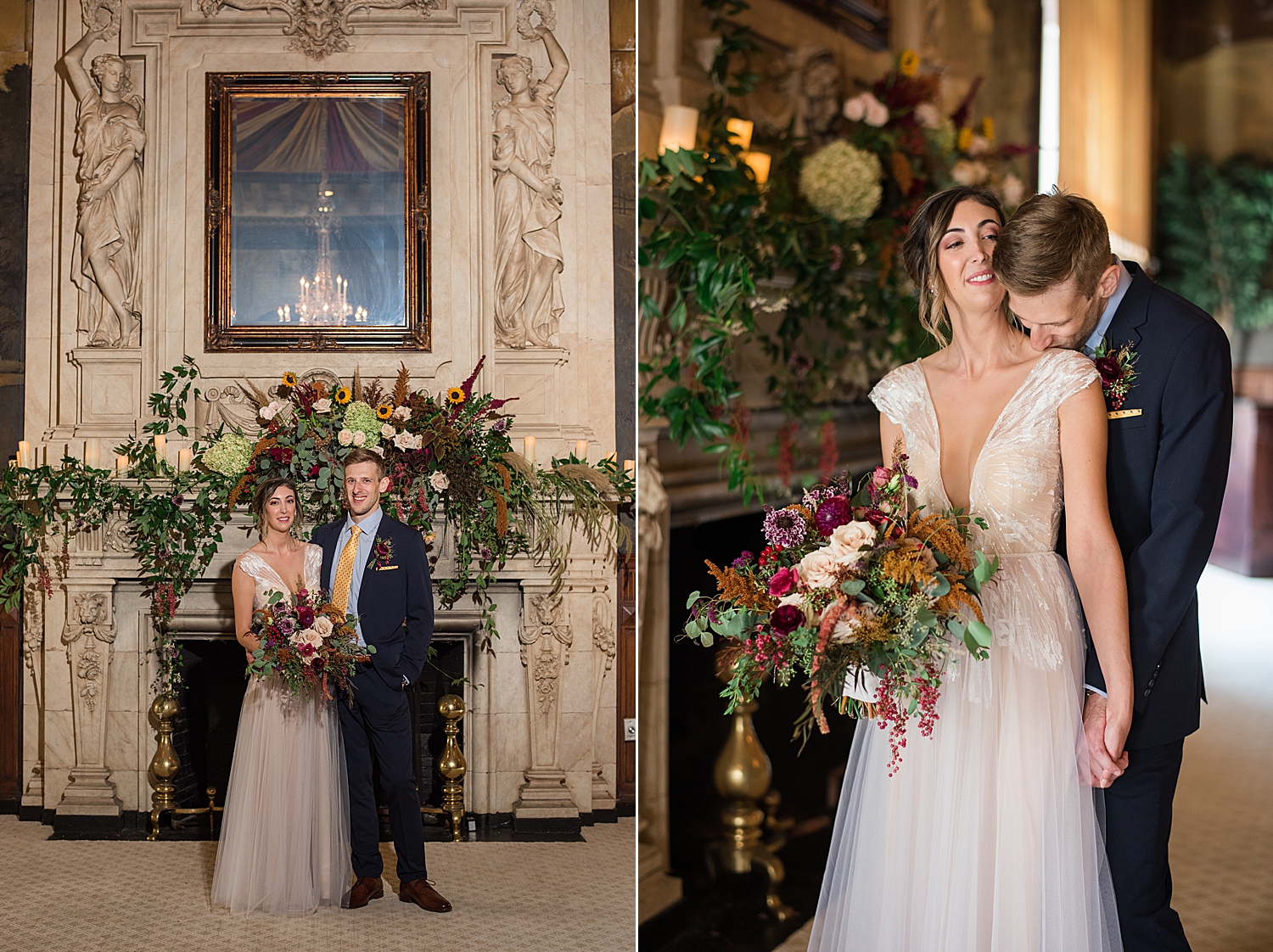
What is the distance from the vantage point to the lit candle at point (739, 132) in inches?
81.7

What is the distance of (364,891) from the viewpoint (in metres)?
3.01

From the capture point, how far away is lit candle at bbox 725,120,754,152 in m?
2.08

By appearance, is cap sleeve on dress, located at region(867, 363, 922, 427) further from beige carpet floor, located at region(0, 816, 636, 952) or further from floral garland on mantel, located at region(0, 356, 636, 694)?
beige carpet floor, located at region(0, 816, 636, 952)

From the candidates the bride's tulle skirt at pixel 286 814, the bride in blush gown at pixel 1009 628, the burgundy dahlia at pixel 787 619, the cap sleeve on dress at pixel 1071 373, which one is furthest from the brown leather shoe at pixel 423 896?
the cap sleeve on dress at pixel 1071 373

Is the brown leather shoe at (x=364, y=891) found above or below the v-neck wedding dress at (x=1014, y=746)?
below

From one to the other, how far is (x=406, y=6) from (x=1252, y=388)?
2955mm

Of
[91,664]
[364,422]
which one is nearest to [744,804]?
[364,422]

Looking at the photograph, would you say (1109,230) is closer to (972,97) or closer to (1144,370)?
(1144,370)

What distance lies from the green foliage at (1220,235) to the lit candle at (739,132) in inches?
34.0

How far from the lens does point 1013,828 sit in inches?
57.7

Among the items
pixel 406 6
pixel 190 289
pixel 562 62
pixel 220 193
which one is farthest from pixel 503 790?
pixel 406 6

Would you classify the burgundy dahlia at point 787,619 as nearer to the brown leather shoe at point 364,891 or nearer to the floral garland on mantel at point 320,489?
the floral garland on mantel at point 320,489

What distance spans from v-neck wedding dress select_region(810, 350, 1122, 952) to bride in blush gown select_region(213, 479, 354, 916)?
81.0 inches

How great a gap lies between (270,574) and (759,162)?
6.59ft
